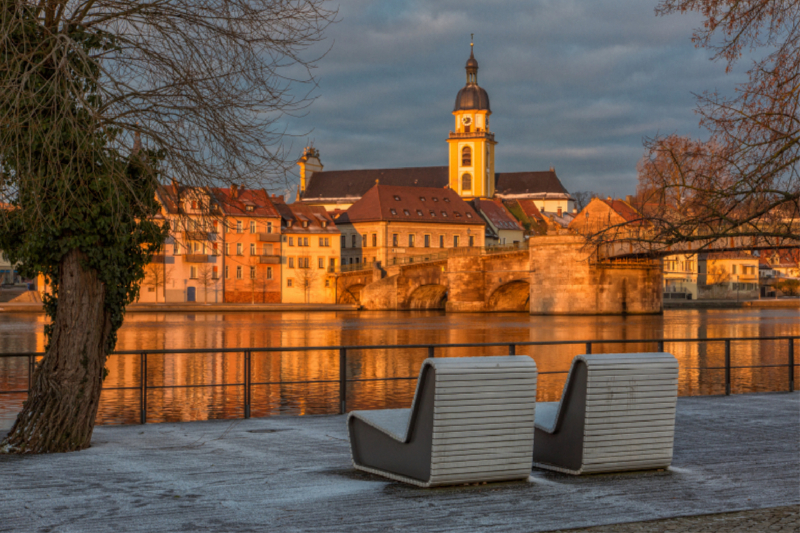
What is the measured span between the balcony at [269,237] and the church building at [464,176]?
34439 mm

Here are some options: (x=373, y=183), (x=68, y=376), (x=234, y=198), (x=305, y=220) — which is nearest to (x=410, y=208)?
(x=305, y=220)

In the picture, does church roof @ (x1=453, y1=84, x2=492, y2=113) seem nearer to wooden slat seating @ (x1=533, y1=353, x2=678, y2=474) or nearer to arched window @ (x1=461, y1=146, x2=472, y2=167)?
arched window @ (x1=461, y1=146, x2=472, y2=167)

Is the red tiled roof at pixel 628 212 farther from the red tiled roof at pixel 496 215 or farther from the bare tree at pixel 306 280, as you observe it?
the bare tree at pixel 306 280

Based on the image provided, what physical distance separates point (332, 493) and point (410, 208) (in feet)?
317

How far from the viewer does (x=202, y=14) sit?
291 inches

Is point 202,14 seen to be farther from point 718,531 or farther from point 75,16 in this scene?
point 718,531

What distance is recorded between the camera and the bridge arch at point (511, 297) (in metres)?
75.3

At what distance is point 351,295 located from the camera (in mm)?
91500

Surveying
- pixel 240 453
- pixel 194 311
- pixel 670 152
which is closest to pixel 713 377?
pixel 670 152

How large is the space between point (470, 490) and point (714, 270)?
113459mm

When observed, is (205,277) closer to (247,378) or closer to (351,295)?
(351,295)

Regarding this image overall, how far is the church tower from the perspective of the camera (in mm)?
128500

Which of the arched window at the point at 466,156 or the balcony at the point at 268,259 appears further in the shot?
the arched window at the point at 466,156

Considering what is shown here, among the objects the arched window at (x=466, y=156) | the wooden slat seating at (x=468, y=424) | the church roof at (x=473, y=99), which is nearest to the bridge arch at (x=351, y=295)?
the arched window at (x=466, y=156)
